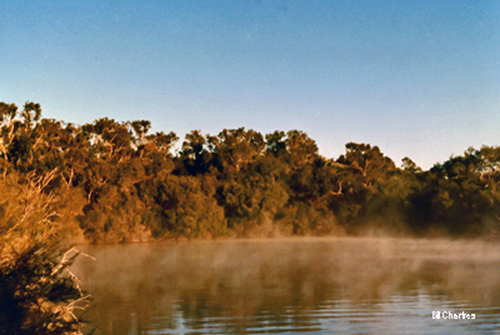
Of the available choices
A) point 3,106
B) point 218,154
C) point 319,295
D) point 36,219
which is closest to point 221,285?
point 319,295

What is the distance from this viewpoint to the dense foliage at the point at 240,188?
Answer: 63750 millimetres

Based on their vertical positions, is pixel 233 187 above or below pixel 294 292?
above

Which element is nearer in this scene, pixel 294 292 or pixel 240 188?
pixel 294 292

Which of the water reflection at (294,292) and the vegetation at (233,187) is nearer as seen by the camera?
the water reflection at (294,292)

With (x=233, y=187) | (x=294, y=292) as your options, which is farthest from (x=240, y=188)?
(x=294, y=292)

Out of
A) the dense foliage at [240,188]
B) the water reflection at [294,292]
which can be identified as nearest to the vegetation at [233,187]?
the dense foliage at [240,188]

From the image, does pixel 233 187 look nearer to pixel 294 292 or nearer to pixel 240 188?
pixel 240 188

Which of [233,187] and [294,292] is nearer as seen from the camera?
[294,292]

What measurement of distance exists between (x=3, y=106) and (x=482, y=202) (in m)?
50.0

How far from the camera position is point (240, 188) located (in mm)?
72750

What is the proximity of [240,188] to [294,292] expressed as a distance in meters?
46.0

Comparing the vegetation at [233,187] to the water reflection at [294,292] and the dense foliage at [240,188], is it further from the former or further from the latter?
the water reflection at [294,292]

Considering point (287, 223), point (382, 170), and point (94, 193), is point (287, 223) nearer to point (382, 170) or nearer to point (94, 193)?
point (382, 170)

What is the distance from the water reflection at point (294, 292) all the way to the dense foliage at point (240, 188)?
15338 millimetres
